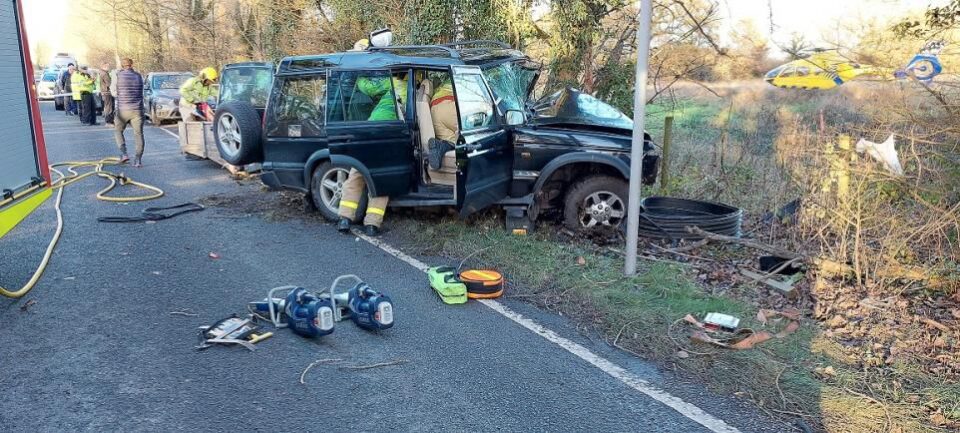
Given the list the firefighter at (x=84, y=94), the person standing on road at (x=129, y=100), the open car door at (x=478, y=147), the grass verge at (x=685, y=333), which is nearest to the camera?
the grass verge at (x=685, y=333)

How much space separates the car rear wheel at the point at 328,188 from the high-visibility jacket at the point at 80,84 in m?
17.1

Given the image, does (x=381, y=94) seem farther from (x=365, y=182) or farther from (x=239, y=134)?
(x=239, y=134)

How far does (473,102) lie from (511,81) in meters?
1.07

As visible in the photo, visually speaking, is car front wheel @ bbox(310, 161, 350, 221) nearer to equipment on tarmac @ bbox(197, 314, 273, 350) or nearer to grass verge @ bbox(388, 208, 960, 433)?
grass verge @ bbox(388, 208, 960, 433)

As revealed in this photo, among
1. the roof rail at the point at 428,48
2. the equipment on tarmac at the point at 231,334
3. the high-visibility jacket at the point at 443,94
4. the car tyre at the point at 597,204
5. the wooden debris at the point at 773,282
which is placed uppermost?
the roof rail at the point at 428,48

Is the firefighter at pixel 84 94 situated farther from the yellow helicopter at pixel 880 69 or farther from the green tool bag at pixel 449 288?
the yellow helicopter at pixel 880 69

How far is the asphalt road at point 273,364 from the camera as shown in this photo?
12.1 feet

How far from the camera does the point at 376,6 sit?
15516 millimetres

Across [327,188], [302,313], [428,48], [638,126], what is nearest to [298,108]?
[327,188]

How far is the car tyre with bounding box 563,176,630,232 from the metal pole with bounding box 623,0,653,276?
1.53 metres

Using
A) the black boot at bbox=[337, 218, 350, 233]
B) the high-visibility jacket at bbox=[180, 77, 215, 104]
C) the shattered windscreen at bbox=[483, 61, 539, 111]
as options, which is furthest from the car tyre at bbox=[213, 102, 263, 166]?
the high-visibility jacket at bbox=[180, 77, 215, 104]

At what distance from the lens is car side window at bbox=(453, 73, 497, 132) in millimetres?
7152

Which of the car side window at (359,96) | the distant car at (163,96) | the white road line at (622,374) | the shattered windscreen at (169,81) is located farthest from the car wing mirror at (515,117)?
the shattered windscreen at (169,81)

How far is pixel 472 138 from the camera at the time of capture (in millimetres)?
6965
